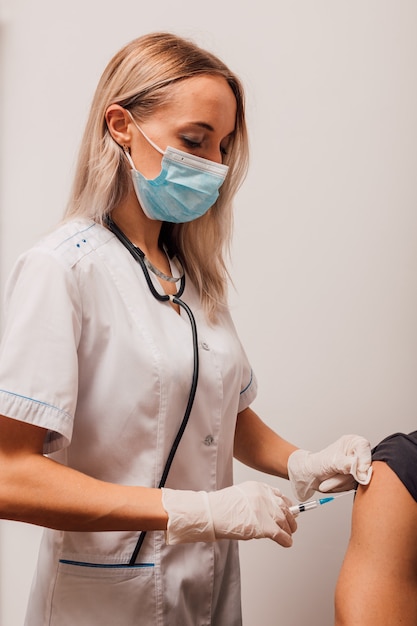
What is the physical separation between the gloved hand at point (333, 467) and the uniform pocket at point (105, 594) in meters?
0.38

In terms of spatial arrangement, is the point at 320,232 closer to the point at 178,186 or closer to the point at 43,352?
the point at 178,186

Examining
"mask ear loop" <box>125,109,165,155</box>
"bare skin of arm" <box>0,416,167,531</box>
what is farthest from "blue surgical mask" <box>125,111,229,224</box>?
"bare skin of arm" <box>0,416,167,531</box>

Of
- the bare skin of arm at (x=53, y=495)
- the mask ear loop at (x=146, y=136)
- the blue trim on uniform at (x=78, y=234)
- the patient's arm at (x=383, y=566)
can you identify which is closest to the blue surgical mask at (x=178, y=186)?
the mask ear loop at (x=146, y=136)

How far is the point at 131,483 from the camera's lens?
3.80 feet

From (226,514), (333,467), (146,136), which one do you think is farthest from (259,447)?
(146,136)

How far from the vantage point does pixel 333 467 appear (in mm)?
1310

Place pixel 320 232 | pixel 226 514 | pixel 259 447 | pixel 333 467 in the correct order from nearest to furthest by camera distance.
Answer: pixel 226 514 → pixel 333 467 → pixel 259 447 → pixel 320 232

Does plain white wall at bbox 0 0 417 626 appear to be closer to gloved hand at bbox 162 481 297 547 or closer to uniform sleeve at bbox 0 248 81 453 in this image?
gloved hand at bbox 162 481 297 547

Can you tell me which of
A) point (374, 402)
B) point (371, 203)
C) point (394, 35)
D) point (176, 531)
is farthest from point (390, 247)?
point (176, 531)

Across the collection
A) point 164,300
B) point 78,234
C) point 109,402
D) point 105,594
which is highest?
point 78,234

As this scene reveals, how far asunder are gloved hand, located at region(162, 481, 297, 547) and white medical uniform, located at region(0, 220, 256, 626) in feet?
0.34

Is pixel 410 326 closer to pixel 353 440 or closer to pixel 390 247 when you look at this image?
pixel 390 247

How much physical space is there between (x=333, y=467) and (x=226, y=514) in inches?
11.5

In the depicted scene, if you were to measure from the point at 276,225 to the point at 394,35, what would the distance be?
0.53m
